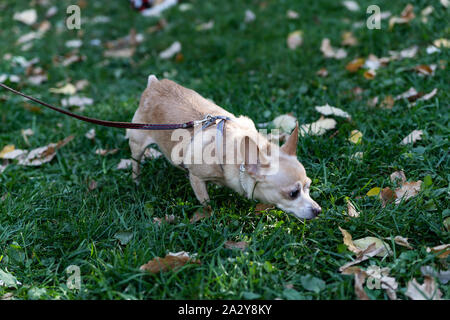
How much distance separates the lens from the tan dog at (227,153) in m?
2.63

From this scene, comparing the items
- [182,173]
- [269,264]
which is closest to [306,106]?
[182,173]

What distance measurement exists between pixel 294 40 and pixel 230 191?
2.72 meters

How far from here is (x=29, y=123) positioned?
14.6 feet

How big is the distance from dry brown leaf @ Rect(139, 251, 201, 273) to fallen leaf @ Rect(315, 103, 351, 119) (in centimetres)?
194

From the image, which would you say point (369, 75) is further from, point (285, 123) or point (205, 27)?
point (205, 27)

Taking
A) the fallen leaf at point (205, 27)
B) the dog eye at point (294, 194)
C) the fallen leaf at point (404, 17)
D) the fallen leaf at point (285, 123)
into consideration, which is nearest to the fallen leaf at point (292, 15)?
the fallen leaf at point (205, 27)

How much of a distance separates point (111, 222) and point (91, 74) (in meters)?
3.03

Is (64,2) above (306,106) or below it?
above

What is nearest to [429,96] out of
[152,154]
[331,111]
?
[331,111]

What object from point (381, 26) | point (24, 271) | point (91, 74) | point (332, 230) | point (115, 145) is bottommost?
point (24, 271)

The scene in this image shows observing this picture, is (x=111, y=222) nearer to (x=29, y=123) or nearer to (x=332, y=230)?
(x=332, y=230)

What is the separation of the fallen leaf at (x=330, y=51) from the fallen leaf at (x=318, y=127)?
1357 millimetres

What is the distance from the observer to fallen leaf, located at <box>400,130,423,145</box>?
3.26 meters

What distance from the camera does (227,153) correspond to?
2760 millimetres
